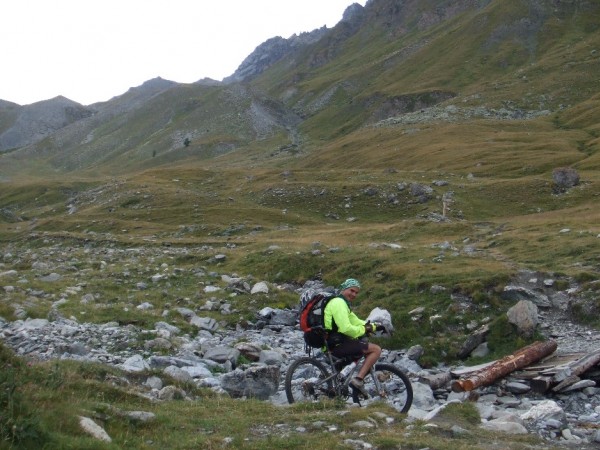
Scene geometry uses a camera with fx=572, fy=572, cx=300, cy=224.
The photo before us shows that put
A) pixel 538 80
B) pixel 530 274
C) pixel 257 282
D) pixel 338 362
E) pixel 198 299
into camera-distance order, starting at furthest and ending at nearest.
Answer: pixel 538 80 < pixel 257 282 < pixel 198 299 < pixel 530 274 < pixel 338 362

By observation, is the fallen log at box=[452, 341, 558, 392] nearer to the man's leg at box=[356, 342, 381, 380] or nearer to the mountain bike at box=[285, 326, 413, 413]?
the mountain bike at box=[285, 326, 413, 413]

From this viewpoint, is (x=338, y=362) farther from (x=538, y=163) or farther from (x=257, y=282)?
(x=538, y=163)

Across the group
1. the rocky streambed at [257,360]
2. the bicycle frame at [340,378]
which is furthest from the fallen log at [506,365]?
the bicycle frame at [340,378]

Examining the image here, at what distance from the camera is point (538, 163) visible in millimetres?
76250

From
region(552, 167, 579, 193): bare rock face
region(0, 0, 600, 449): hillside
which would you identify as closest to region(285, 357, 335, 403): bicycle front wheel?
region(0, 0, 600, 449): hillside

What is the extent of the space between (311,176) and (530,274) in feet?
206

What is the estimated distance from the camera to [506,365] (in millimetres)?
16047

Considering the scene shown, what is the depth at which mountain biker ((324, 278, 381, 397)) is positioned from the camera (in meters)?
13.1

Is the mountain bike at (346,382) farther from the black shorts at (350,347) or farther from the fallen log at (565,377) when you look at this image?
the fallen log at (565,377)

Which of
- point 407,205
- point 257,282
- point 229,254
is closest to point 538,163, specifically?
point 407,205

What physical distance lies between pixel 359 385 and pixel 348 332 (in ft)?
4.17

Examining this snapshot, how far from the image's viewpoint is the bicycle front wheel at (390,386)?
1340 centimetres

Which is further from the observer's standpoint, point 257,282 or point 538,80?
point 538,80

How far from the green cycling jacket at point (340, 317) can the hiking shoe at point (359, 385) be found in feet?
3.38
